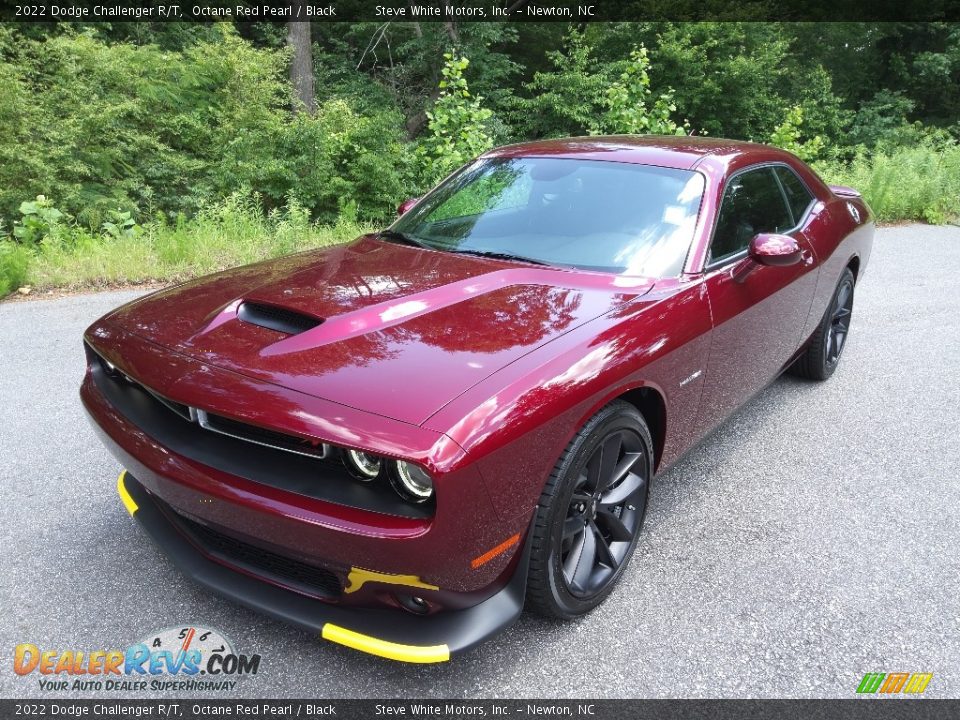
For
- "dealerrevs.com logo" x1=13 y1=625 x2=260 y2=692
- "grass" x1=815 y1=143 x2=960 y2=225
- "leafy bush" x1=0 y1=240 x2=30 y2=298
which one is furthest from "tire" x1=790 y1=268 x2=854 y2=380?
"grass" x1=815 y1=143 x2=960 y2=225

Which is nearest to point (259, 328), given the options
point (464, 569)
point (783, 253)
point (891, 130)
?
point (464, 569)

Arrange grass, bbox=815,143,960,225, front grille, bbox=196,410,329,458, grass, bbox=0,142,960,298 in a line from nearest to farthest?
1. front grille, bbox=196,410,329,458
2. grass, bbox=0,142,960,298
3. grass, bbox=815,143,960,225

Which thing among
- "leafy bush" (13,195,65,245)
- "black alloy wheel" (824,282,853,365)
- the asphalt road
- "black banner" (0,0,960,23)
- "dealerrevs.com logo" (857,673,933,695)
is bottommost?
"leafy bush" (13,195,65,245)

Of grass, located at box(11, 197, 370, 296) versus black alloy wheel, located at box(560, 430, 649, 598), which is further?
grass, located at box(11, 197, 370, 296)

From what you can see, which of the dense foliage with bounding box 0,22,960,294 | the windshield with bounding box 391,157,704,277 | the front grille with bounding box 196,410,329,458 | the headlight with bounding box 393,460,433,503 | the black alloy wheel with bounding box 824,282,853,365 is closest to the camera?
the headlight with bounding box 393,460,433,503

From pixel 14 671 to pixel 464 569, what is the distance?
1400 mm

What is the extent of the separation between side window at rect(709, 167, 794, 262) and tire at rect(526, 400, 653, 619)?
97cm

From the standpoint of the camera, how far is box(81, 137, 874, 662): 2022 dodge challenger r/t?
1.84 metres

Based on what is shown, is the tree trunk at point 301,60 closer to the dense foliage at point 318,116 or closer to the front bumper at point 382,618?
the dense foliage at point 318,116

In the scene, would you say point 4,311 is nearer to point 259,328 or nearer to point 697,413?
point 259,328

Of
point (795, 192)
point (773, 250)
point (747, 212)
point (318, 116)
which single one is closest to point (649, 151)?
point (747, 212)

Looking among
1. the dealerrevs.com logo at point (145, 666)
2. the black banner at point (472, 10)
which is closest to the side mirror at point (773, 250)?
the dealerrevs.com logo at point (145, 666)

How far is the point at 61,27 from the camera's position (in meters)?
12.3

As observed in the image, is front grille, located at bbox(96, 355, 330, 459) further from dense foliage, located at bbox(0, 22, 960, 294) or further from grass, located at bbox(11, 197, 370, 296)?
dense foliage, located at bbox(0, 22, 960, 294)
